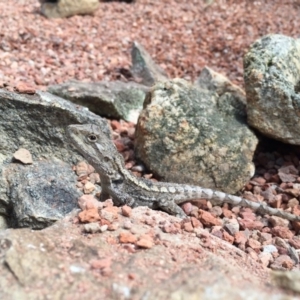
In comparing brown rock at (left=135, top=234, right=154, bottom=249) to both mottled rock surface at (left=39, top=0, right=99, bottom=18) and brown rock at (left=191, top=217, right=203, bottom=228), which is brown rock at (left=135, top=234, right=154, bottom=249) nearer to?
brown rock at (left=191, top=217, right=203, bottom=228)

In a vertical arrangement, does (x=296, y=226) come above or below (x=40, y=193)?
above

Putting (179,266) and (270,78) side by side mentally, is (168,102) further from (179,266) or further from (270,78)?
(179,266)

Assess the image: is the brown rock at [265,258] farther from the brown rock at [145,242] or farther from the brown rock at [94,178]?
the brown rock at [94,178]

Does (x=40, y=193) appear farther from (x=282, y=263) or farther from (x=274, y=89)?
(x=274, y=89)

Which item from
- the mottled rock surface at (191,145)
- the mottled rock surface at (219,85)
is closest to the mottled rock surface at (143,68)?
the mottled rock surface at (219,85)

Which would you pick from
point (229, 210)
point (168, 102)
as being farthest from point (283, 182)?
point (168, 102)

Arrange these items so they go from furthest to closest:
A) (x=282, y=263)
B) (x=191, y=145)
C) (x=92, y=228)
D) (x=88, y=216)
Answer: (x=191, y=145) < (x=282, y=263) < (x=88, y=216) < (x=92, y=228)

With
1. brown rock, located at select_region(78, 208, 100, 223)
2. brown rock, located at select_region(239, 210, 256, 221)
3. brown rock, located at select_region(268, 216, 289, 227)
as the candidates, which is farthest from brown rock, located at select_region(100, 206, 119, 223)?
brown rock, located at select_region(268, 216, 289, 227)

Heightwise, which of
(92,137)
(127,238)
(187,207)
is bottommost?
(187,207)

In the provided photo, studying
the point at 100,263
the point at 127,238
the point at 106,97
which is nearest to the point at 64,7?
the point at 106,97
